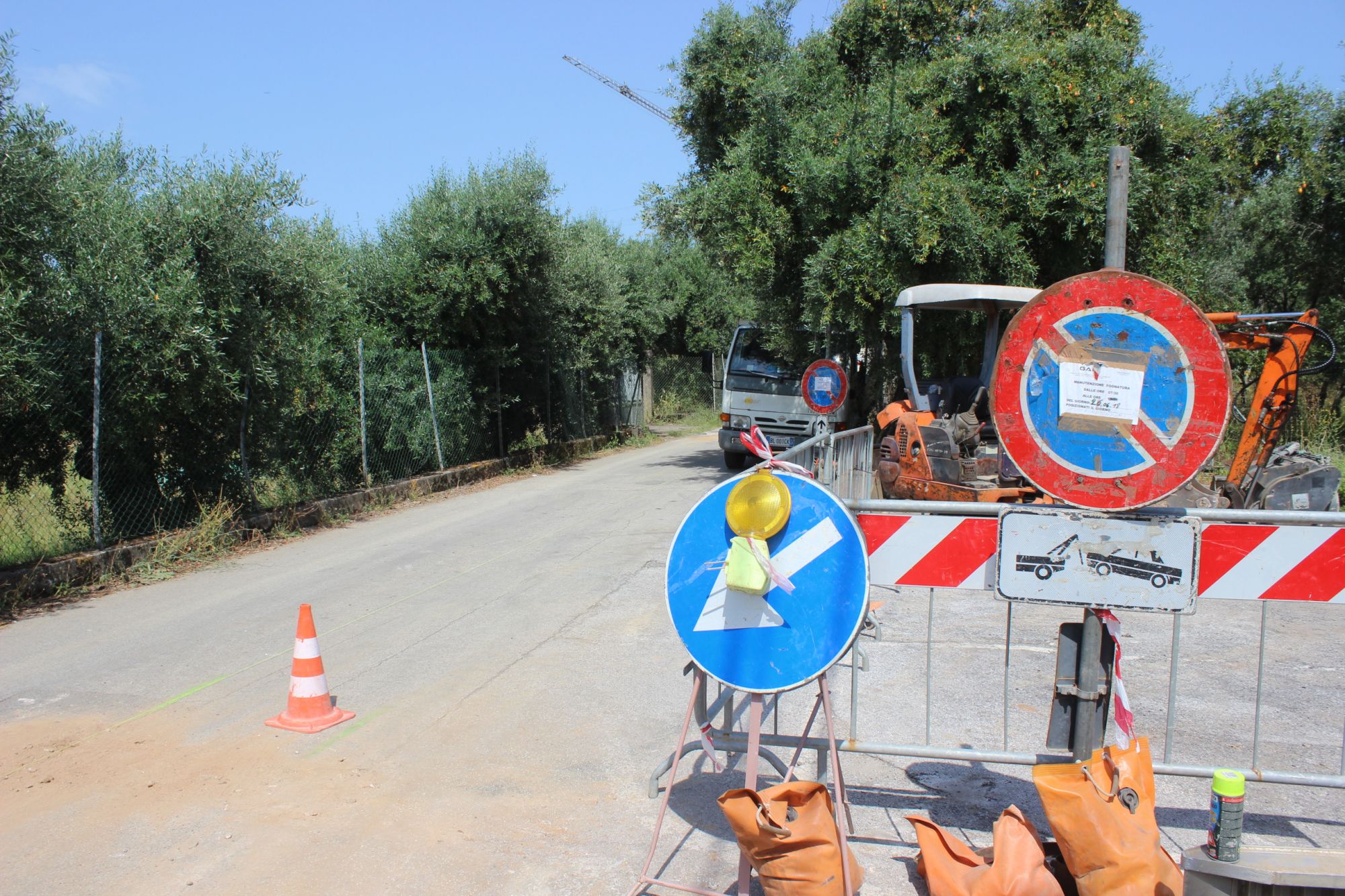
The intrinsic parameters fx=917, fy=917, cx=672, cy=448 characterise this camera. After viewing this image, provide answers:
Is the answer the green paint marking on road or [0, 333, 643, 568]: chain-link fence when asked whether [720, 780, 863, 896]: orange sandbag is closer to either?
the green paint marking on road

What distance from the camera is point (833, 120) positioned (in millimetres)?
14023

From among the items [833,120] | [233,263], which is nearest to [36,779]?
[233,263]

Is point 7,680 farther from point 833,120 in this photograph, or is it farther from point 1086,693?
point 833,120

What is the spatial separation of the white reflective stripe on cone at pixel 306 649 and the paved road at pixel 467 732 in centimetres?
44

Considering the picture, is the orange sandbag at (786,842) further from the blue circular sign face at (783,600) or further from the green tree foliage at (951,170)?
the green tree foliage at (951,170)

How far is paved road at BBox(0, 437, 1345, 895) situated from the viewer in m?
3.81

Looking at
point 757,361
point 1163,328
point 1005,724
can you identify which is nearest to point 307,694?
point 1005,724

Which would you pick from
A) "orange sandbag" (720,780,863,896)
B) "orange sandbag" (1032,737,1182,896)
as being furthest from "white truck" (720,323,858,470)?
"orange sandbag" (720,780,863,896)

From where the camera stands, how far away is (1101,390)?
3.31 metres

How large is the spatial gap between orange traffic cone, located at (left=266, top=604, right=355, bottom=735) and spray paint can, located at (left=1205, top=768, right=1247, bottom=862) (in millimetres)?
4320

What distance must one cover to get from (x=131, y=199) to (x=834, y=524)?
942 centimetres

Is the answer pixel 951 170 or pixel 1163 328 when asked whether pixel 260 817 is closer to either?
pixel 1163 328

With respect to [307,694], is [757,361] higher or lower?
higher

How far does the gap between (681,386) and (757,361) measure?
17.6m
